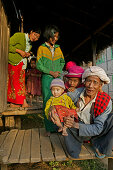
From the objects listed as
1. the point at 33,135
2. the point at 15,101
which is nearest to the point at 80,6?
the point at 15,101

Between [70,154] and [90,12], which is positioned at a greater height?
[90,12]

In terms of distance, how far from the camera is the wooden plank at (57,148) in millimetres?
1892

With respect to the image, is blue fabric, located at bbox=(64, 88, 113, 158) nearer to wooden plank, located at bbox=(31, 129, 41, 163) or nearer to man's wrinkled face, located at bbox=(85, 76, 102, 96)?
man's wrinkled face, located at bbox=(85, 76, 102, 96)

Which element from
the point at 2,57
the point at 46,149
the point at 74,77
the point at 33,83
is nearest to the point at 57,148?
the point at 46,149

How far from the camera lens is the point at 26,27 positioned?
239 inches

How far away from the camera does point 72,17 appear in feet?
16.3

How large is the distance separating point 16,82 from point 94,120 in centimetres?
207

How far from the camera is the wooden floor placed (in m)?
1.88

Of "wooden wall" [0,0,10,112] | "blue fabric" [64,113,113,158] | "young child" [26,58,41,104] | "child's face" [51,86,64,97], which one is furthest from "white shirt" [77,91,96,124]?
"young child" [26,58,41,104]

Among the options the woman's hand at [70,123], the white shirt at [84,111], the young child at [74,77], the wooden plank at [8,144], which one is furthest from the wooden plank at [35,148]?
the young child at [74,77]

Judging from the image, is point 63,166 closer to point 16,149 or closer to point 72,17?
point 16,149

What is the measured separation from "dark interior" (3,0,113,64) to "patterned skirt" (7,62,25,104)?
136 centimetres

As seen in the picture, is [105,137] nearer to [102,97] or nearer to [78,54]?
[102,97]

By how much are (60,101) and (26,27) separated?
16.5 feet
